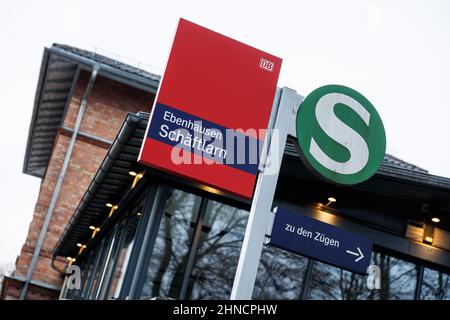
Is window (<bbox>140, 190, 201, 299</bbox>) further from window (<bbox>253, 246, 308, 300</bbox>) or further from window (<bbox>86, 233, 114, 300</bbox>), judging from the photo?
window (<bbox>86, 233, 114, 300</bbox>)

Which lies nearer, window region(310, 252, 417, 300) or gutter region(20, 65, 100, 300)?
window region(310, 252, 417, 300)

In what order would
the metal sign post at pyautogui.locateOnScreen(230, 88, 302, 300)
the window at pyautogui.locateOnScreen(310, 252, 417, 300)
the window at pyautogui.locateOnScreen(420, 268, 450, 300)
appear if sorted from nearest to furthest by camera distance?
the metal sign post at pyautogui.locateOnScreen(230, 88, 302, 300) → the window at pyautogui.locateOnScreen(310, 252, 417, 300) → the window at pyautogui.locateOnScreen(420, 268, 450, 300)

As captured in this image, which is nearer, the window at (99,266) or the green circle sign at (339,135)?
the green circle sign at (339,135)

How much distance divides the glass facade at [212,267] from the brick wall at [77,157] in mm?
9511

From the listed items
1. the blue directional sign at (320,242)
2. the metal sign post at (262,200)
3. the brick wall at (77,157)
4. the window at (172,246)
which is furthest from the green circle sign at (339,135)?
the brick wall at (77,157)

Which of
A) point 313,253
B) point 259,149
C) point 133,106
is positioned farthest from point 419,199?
point 133,106

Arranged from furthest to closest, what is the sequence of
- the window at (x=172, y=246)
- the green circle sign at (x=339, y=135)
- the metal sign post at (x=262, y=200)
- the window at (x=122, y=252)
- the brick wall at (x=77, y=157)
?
the brick wall at (x=77, y=157) → the window at (x=122, y=252) → the window at (x=172, y=246) → the green circle sign at (x=339, y=135) → the metal sign post at (x=262, y=200)

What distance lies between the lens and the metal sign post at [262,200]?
3.83m

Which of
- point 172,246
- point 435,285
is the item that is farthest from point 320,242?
point 435,285

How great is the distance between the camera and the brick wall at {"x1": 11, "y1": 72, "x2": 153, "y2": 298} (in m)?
19.2

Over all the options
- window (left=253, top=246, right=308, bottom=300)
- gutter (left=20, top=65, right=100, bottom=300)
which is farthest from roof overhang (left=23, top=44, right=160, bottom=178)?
window (left=253, top=246, right=308, bottom=300)

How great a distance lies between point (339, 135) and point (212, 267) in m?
4.86

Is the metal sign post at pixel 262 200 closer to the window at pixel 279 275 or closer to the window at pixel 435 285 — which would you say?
the window at pixel 279 275
